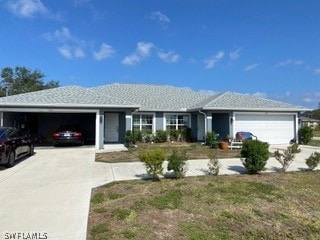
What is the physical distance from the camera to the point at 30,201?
6523 mm

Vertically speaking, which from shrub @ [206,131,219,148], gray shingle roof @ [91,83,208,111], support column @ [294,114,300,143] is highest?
gray shingle roof @ [91,83,208,111]

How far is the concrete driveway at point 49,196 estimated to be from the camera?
16.3 feet

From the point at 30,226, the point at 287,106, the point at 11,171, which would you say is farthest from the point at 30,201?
the point at 287,106

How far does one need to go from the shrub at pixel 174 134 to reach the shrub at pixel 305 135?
9.82 m

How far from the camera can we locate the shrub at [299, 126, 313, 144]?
2123 centimetres

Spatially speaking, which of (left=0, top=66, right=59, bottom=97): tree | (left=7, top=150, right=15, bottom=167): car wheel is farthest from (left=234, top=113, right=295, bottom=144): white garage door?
(left=0, top=66, right=59, bottom=97): tree

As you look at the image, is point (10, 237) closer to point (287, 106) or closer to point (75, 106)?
point (75, 106)

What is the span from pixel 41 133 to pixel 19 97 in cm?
496

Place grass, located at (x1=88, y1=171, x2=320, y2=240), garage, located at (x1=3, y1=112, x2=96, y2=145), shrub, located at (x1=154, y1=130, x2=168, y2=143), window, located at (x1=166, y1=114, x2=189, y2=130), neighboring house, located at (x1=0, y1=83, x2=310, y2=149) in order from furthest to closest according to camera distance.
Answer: window, located at (x1=166, y1=114, x2=189, y2=130), shrub, located at (x1=154, y1=130, x2=168, y2=143), garage, located at (x1=3, y1=112, x2=96, y2=145), neighboring house, located at (x1=0, y1=83, x2=310, y2=149), grass, located at (x1=88, y1=171, x2=320, y2=240)

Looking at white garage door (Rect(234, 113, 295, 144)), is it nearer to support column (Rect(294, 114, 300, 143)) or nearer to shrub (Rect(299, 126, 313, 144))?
support column (Rect(294, 114, 300, 143))

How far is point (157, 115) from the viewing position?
2236 centimetres

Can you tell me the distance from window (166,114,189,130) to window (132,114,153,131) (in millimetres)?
1474

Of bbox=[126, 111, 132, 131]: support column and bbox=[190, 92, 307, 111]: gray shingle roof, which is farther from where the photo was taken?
bbox=[190, 92, 307, 111]: gray shingle roof

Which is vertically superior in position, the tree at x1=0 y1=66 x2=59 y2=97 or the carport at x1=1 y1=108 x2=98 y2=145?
the tree at x1=0 y1=66 x2=59 y2=97
